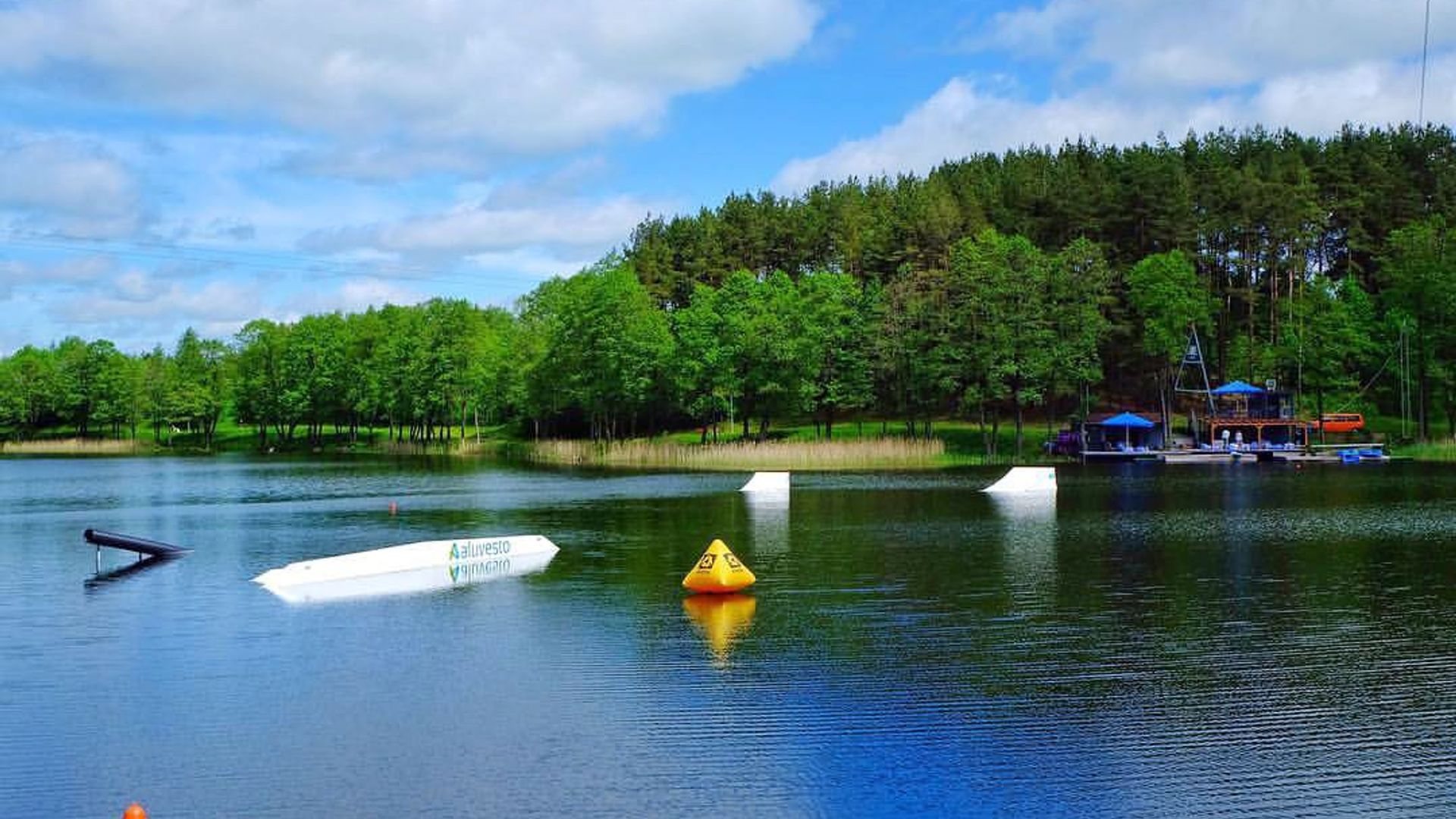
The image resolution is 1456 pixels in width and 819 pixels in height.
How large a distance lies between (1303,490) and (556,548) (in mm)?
38915

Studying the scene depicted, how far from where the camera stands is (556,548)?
128ft

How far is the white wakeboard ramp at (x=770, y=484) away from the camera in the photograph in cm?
5903

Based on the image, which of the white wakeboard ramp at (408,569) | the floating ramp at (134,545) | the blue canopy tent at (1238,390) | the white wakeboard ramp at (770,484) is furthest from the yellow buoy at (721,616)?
the blue canopy tent at (1238,390)

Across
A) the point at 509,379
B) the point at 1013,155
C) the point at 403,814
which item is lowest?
the point at 403,814

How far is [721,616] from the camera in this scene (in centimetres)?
2677

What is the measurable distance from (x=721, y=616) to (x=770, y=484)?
32791mm

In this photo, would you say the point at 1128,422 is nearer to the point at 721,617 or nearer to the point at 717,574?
the point at 717,574

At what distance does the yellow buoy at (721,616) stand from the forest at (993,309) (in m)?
64.2

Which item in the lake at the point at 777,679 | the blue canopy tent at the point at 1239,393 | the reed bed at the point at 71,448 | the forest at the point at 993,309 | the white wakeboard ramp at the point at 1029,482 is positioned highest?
the forest at the point at 993,309

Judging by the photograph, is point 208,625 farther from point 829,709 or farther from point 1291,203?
point 1291,203

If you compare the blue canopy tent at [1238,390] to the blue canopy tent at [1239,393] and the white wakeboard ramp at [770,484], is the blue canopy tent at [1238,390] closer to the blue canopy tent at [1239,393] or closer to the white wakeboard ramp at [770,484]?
the blue canopy tent at [1239,393]

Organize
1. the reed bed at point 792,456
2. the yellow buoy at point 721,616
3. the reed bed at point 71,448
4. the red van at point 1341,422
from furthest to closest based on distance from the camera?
the reed bed at point 71,448 < the red van at point 1341,422 < the reed bed at point 792,456 < the yellow buoy at point 721,616

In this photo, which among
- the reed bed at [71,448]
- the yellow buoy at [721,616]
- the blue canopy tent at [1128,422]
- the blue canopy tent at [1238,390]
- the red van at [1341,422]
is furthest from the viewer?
the reed bed at [71,448]

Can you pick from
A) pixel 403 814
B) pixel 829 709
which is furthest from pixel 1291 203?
pixel 403 814
